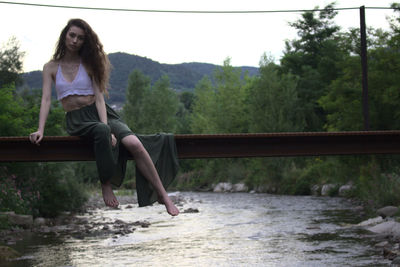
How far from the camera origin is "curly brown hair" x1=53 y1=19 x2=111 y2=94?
5.84 meters

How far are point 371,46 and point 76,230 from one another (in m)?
19.0

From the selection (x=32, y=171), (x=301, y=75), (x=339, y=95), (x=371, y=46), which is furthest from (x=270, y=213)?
(x=301, y=75)

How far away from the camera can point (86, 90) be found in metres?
5.88

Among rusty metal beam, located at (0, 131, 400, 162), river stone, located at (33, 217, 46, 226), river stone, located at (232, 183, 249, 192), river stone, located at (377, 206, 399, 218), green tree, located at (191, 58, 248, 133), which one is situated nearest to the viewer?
rusty metal beam, located at (0, 131, 400, 162)

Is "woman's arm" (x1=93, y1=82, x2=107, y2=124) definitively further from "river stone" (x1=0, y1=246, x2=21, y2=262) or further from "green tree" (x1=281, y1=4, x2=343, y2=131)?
"green tree" (x1=281, y1=4, x2=343, y2=131)

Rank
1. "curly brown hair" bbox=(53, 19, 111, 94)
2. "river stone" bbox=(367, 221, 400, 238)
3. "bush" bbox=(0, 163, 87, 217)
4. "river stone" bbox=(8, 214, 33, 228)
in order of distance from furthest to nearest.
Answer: "bush" bbox=(0, 163, 87, 217) < "river stone" bbox=(8, 214, 33, 228) < "river stone" bbox=(367, 221, 400, 238) < "curly brown hair" bbox=(53, 19, 111, 94)

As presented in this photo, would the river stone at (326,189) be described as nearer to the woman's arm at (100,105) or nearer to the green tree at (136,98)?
the woman's arm at (100,105)

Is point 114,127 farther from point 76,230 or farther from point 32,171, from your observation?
point 32,171

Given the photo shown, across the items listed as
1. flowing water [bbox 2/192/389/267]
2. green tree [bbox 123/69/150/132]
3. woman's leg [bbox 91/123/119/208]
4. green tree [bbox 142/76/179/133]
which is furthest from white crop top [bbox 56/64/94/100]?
green tree [bbox 123/69/150/132]

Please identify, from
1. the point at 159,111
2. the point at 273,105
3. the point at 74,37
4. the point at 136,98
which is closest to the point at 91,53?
the point at 74,37

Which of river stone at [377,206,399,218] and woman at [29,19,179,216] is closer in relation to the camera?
woman at [29,19,179,216]

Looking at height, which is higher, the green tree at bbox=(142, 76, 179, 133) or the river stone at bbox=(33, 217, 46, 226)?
the green tree at bbox=(142, 76, 179, 133)

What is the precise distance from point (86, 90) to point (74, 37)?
1.93 ft

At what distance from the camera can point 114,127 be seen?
19.2 feet
